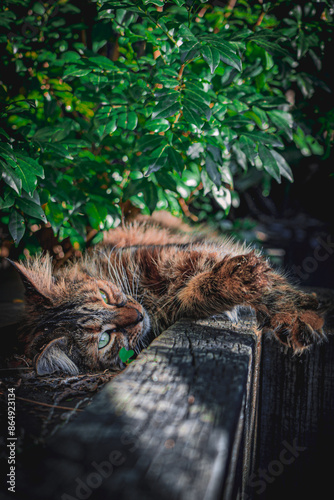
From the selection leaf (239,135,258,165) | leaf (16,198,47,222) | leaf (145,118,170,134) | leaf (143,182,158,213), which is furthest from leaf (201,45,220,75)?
leaf (16,198,47,222)

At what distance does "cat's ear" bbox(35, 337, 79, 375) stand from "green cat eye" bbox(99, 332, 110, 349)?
146 millimetres

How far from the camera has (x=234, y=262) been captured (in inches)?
51.3

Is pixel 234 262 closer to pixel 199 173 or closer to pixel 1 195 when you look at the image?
pixel 199 173

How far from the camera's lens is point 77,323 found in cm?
138

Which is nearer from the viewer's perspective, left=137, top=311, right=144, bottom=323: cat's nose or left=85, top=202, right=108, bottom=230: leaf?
left=137, top=311, right=144, bottom=323: cat's nose

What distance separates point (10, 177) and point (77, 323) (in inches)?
25.6

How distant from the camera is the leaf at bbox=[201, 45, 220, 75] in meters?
1.12

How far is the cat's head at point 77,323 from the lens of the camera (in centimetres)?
135

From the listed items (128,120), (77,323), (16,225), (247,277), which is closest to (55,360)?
(77,323)

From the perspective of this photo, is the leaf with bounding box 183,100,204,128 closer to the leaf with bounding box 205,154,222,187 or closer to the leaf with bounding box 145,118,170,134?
the leaf with bounding box 145,118,170,134

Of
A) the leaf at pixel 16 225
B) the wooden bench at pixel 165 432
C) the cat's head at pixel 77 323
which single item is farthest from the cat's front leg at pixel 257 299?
the leaf at pixel 16 225

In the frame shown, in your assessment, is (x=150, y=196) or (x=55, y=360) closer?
(x=55, y=360)

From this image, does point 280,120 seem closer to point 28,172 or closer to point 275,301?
point 275,301

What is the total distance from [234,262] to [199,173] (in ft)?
2.21
